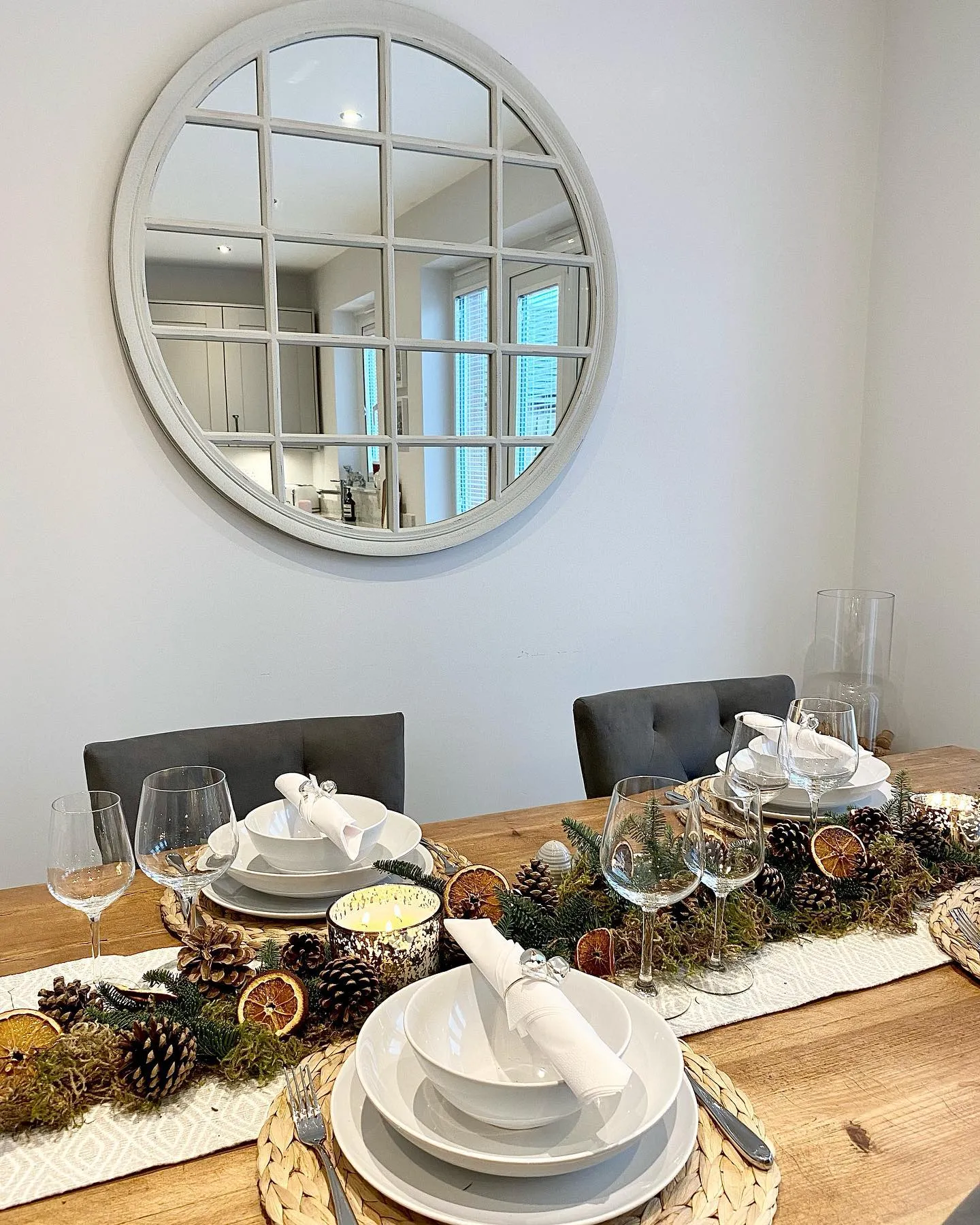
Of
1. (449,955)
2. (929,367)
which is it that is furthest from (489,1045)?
(929,367)

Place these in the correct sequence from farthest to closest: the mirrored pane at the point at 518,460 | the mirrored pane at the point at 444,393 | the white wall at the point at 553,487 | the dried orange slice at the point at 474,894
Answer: the mirrored pane at the point at 518,460
the mirrored pane at the point at 444,393
the white wall at the point at 553,487
the dried orange slice at the point at 474,894

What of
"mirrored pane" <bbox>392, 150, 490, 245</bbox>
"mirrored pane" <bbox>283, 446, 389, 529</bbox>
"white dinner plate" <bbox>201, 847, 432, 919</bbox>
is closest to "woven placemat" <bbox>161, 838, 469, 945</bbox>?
"white dinner plate" <bbox>201, 847, 432, 919</bbox>

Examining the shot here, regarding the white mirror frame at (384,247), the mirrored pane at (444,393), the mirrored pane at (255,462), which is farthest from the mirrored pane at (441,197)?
the mirrored pane at (255,462)

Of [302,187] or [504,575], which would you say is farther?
[504,575]

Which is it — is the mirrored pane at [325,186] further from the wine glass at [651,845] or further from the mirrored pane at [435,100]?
the wine glass at [651,845]

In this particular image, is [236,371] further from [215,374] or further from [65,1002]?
[65,1002]

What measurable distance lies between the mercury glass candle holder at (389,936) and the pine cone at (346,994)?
0.01 meters

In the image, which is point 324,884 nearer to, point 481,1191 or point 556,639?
point 481,1191

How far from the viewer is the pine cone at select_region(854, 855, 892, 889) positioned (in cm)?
110

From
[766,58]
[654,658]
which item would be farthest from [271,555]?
[766,58]

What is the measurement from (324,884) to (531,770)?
4.62 feet

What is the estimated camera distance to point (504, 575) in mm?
2328

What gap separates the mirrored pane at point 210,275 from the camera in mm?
1897

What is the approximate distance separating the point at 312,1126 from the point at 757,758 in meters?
0.78
